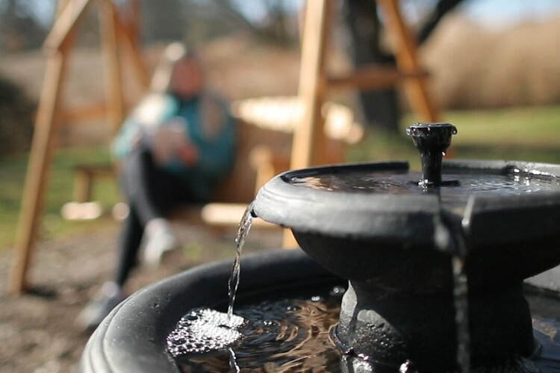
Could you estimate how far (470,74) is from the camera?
17.8 m

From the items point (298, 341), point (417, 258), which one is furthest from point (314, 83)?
point (417, 258)

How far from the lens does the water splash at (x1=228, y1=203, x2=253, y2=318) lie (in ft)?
5.76

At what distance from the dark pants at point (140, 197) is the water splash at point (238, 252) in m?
1.89

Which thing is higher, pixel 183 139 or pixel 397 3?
pixel 397 3

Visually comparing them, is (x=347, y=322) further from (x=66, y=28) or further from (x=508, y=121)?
(x=508, y=121)

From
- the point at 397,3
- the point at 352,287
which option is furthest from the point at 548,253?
the point at 397,3

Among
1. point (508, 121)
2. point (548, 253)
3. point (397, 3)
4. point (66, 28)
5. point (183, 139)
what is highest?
point (397, 3)

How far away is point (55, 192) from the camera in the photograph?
8.61 meters

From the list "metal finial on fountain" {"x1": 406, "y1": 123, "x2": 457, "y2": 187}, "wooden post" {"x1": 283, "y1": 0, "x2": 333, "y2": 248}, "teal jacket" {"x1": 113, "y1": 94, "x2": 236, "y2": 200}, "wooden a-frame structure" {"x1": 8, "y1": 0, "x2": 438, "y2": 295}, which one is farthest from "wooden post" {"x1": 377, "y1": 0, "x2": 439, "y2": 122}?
"metal finial on fountain" {"x1": 406, "y1": 123, "x2": 457, "y2": 187}

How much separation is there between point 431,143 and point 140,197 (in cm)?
261

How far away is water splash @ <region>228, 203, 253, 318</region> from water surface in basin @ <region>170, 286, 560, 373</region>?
5 cm

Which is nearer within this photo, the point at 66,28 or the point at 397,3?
the point at 397,3

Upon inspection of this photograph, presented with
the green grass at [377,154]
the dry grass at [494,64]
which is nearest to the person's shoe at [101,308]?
the green grass at [377,154]

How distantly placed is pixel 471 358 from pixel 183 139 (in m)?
2.90
